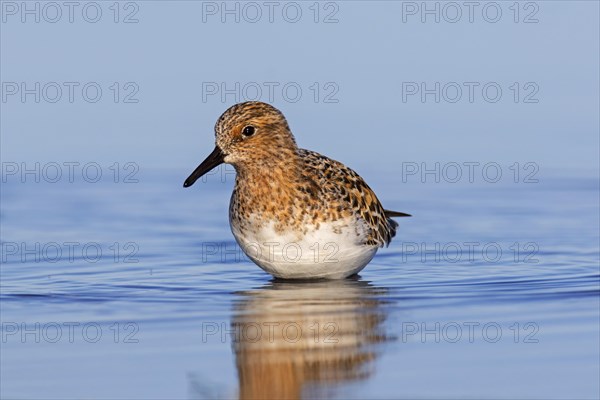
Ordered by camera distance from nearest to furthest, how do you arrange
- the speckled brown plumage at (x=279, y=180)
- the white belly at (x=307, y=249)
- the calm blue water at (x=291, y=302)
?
the calm blue water at (x=291, y=302) < the white belly at (x=307, y=249) < the speckled brown plumage at (x=279, y=180)

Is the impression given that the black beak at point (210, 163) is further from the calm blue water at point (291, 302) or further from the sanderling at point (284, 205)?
the calm blue water at point (291, 302)

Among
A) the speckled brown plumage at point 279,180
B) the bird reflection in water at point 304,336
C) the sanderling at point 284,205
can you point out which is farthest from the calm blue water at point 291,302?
the speckled brown plumage at point 279,180

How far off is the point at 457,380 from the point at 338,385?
2.17 feet

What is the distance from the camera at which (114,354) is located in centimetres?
874

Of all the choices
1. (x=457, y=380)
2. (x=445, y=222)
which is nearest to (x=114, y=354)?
(x=457, y=380)

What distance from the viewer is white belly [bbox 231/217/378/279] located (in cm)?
1106

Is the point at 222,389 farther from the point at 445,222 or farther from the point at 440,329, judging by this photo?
the point at 445,222

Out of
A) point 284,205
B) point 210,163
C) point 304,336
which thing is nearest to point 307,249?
point 284,205

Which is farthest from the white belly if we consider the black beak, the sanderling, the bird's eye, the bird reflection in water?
the bird's eye

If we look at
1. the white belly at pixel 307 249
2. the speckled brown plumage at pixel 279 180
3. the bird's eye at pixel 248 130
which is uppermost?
the bird's eye at pixel 248 130

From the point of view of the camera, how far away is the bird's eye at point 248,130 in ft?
37.1

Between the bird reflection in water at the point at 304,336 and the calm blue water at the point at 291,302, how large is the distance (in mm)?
17

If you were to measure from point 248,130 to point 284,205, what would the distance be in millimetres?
663

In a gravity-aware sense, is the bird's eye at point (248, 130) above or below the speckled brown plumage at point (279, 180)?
above
